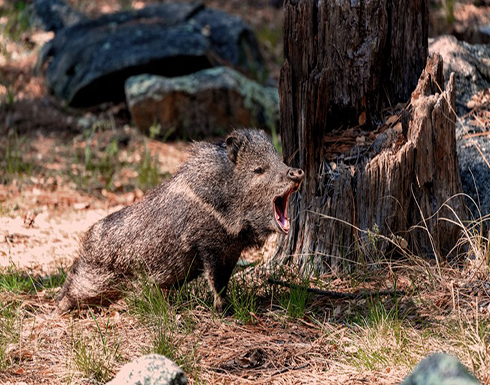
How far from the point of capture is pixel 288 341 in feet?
12.8

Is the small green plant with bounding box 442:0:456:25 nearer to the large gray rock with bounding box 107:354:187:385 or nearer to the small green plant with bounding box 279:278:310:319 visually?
the small green plant with bounding box 279:278:310:319

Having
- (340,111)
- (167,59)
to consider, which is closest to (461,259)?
(340,111)

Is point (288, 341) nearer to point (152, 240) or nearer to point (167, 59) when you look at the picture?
point (152, 240)

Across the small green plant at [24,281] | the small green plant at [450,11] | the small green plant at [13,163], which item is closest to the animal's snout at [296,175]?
the small green plant at [24,281]

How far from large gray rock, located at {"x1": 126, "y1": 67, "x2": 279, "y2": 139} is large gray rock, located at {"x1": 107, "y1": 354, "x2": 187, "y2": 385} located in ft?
18.0

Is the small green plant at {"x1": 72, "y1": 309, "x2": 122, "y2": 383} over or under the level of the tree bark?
under

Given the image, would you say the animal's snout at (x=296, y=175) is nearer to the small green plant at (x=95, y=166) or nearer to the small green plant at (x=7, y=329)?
the small green plant at (x=7, y=329)

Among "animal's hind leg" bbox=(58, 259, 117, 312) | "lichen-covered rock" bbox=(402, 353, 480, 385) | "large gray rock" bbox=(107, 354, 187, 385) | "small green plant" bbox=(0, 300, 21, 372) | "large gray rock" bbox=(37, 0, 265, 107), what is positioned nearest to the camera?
"lichen-covered rock" bbox=(402, 353, 480, 385)

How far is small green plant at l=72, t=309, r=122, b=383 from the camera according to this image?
3.46 meters

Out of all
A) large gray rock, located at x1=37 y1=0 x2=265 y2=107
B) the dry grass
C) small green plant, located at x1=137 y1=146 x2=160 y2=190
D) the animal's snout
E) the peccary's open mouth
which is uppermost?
large gray rock, located at x1=37 y1=0 x2=265 y2=107

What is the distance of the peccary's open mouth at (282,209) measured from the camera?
395cm

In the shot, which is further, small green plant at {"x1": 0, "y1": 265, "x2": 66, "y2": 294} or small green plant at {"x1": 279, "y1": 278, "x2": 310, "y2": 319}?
small green plant at {"x1": 0, "y1": 265, "x2": 66, "y2": 294}

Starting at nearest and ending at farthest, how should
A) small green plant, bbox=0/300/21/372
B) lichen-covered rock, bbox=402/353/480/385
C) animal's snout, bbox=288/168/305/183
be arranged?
lichen-covered rock, bbox=402/353/480/385 → small green plant, bbox=0/300/21/372 → animal's snout, bbox=288/168/305/183

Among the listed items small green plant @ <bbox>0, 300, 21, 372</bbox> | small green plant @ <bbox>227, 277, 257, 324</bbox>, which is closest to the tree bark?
small green plant @ <bbox>227, 277, 257, 324</bbox>
